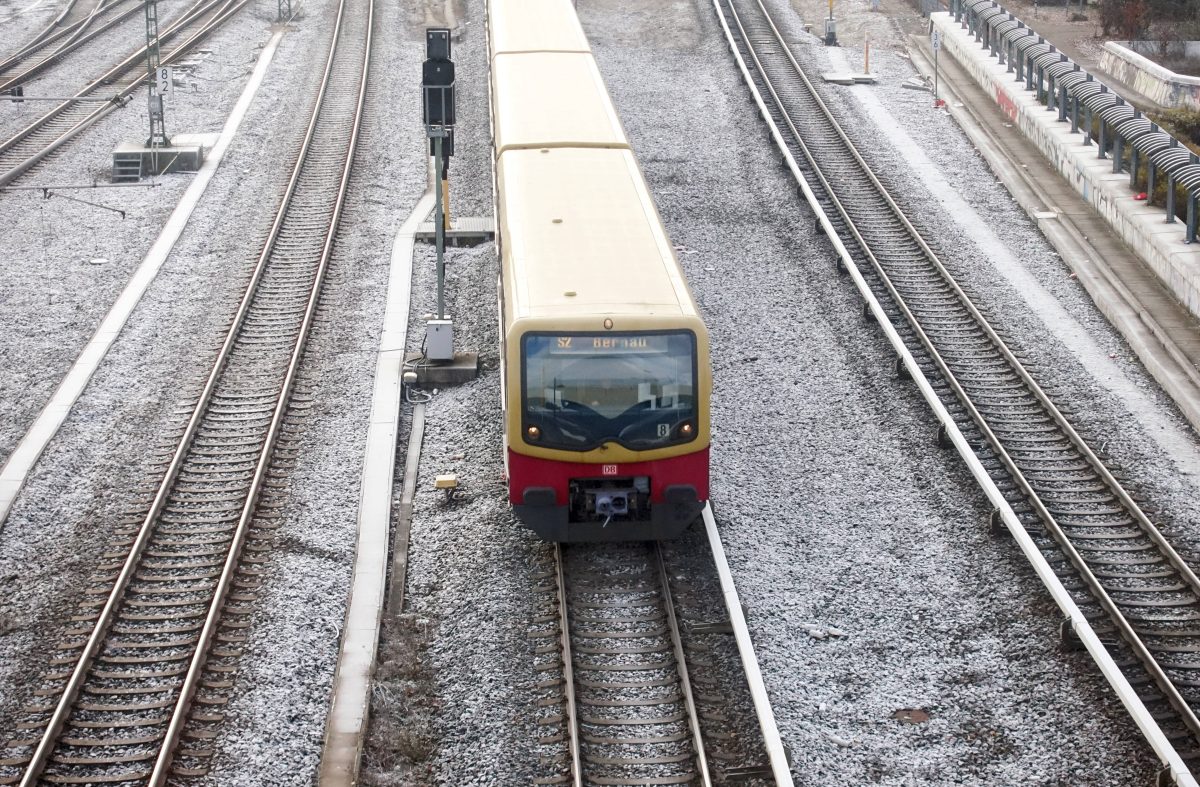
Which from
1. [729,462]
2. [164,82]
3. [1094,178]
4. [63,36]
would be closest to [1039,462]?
[729,462]

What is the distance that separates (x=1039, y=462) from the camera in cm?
1438

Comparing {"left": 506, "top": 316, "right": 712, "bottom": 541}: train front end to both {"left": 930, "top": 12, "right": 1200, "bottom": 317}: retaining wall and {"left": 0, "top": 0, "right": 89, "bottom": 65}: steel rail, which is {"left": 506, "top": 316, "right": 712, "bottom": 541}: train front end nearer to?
{"left": 930, "top": 12, "right": 1200, "bottom": 317}: retaining wall

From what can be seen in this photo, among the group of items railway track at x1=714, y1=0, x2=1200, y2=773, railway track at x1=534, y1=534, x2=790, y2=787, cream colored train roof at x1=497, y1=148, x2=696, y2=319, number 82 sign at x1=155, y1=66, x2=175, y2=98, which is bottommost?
railway track at x1=534, y1=534, x2=790, y2=787

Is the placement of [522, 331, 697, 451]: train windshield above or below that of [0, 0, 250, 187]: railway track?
below

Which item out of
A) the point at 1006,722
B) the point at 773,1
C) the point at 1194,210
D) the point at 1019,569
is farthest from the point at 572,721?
the point at 773,1

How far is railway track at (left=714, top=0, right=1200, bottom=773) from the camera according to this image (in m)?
11.2

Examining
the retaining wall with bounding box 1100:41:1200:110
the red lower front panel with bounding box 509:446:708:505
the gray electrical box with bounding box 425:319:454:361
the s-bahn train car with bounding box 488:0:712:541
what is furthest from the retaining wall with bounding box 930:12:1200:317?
the gray electrical box with bounding box 425:319:454:361

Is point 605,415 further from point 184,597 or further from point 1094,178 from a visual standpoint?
point 1094,178

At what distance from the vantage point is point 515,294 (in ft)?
40.0

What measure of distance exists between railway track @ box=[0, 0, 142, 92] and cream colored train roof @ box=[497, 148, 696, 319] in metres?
18.9

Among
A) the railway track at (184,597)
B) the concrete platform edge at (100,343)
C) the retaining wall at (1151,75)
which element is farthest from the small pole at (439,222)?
the retaining wall at (1151,75)

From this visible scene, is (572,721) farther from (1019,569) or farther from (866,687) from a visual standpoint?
(1019,569)

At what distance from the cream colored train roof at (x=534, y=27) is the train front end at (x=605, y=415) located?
11.0m

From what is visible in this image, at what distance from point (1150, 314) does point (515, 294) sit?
9855 mm
